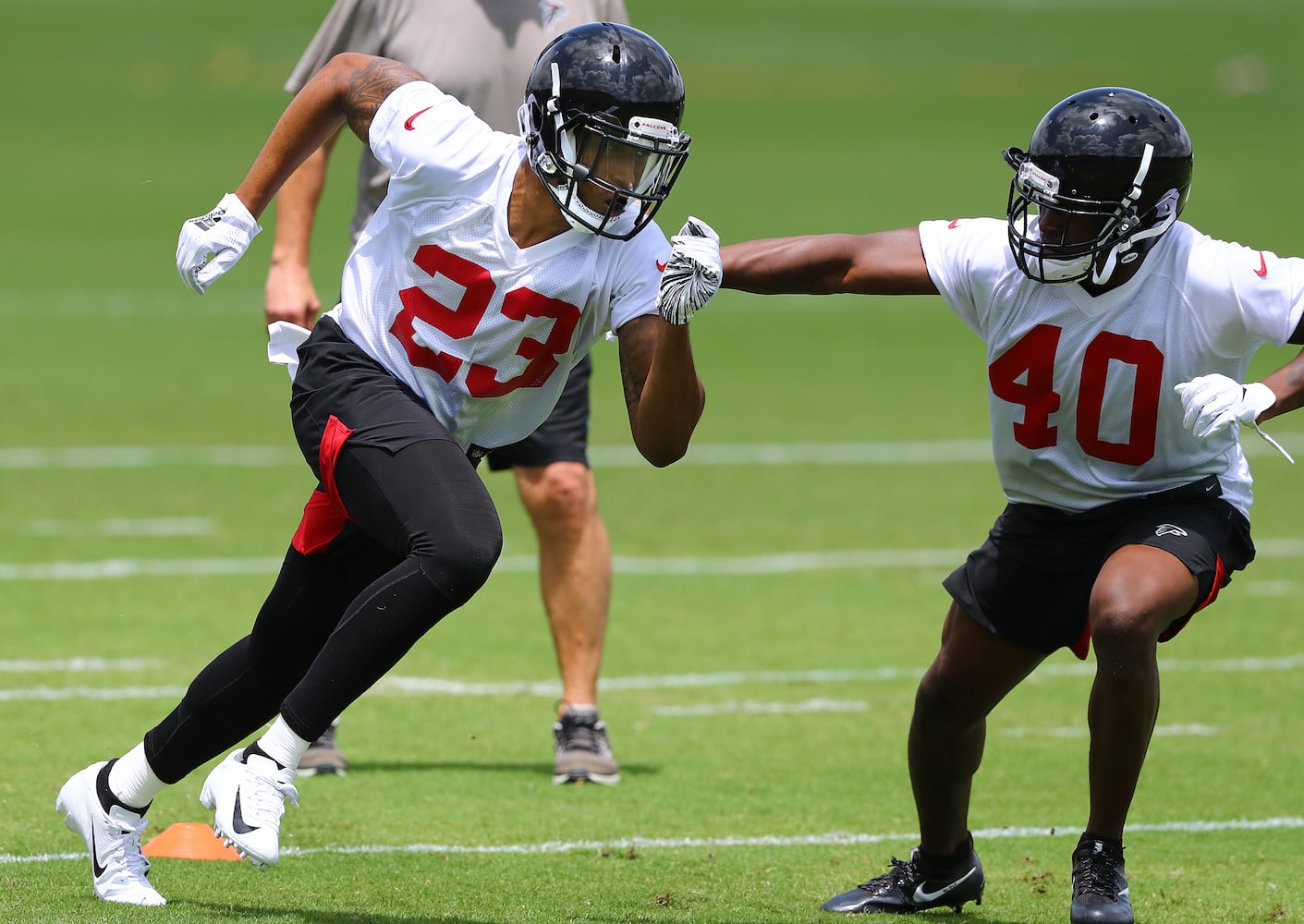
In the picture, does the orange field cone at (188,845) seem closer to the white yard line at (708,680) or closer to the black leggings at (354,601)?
the black leggings at (354,601)

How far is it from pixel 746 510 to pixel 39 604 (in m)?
3.87

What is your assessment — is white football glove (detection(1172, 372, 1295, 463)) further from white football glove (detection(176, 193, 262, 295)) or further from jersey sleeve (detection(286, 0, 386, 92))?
jersey sleeve (detection(286, 0, 386, 92))

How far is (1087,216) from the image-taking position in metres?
4.30

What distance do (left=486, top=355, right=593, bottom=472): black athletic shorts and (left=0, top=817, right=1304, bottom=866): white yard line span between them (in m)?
1.41

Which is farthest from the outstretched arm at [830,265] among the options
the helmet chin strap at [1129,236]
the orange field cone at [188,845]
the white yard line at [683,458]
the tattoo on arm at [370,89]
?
the white yard line at [683,458]

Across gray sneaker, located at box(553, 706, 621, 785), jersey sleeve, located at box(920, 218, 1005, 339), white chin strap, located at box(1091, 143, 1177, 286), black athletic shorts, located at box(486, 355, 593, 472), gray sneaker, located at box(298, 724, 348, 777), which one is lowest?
gray sneaker, located at box(298, 724, 348, 777)

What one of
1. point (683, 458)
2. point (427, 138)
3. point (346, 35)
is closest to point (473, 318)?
point (427, 138)

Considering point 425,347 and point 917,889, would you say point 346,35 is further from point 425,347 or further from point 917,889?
point 917,889

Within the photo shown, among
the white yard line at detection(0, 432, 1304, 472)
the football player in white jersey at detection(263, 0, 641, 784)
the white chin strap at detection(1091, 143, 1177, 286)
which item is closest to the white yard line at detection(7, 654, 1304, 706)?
the football player in white jersey at detection(263, 0, 641, 784)

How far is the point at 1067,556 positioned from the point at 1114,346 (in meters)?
0.51

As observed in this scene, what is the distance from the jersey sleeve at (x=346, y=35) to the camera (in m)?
6.14

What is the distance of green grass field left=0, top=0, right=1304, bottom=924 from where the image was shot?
490 centimetres

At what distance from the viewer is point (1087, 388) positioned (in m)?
4.38

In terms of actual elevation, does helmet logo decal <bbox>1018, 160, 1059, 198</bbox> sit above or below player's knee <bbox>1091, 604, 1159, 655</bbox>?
above
